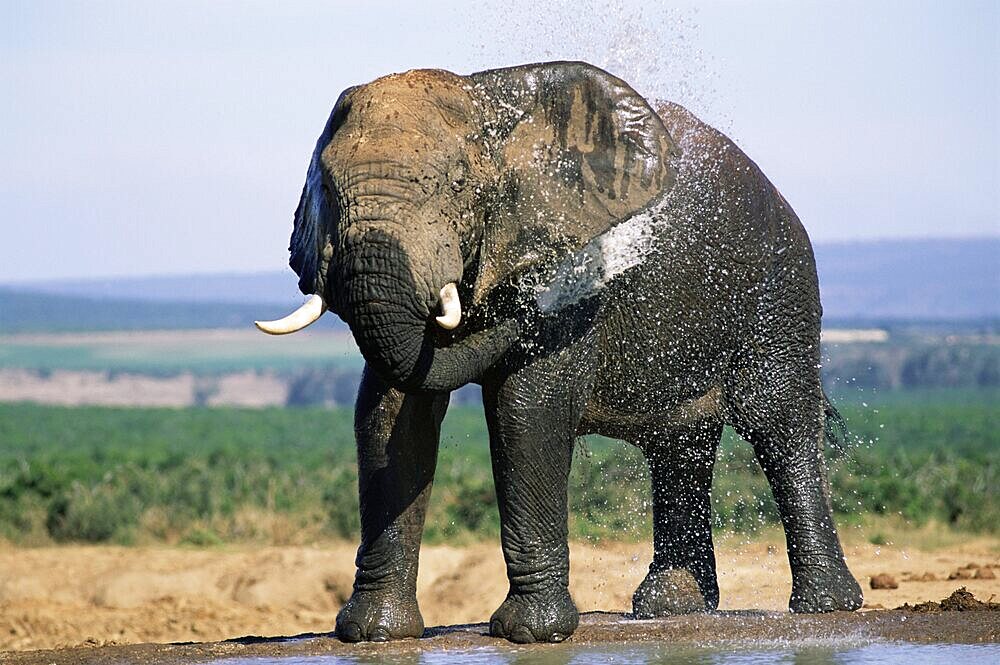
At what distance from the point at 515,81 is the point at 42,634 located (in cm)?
561

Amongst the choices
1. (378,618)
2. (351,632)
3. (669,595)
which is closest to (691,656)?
(378,618)

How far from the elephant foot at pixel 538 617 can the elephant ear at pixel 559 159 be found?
4.60ft

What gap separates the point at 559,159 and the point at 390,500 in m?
1.73

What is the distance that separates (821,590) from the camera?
9125 millimetres

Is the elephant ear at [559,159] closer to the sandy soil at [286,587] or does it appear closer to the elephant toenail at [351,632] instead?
the elephant toenail at [351,632]

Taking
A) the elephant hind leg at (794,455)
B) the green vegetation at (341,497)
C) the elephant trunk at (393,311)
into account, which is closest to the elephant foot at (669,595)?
the elephant hind leg at (794,455)

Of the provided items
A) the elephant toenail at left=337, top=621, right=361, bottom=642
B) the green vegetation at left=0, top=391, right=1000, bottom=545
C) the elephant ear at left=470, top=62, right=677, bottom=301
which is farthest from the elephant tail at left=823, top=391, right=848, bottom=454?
the elephant toenail at left=337, top=621, right=361, bottom=642

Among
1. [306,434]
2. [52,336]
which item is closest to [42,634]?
[306,434]

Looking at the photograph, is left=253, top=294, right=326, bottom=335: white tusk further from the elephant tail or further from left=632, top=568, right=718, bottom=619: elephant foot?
the elephant tail

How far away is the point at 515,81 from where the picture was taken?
774 centimetres

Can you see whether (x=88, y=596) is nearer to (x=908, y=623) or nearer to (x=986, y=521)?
(x=908, y=623)

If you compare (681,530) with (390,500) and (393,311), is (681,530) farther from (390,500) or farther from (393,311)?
(393,311)

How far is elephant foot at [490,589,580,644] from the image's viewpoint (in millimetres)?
7930

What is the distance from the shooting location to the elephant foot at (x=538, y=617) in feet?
26.0
